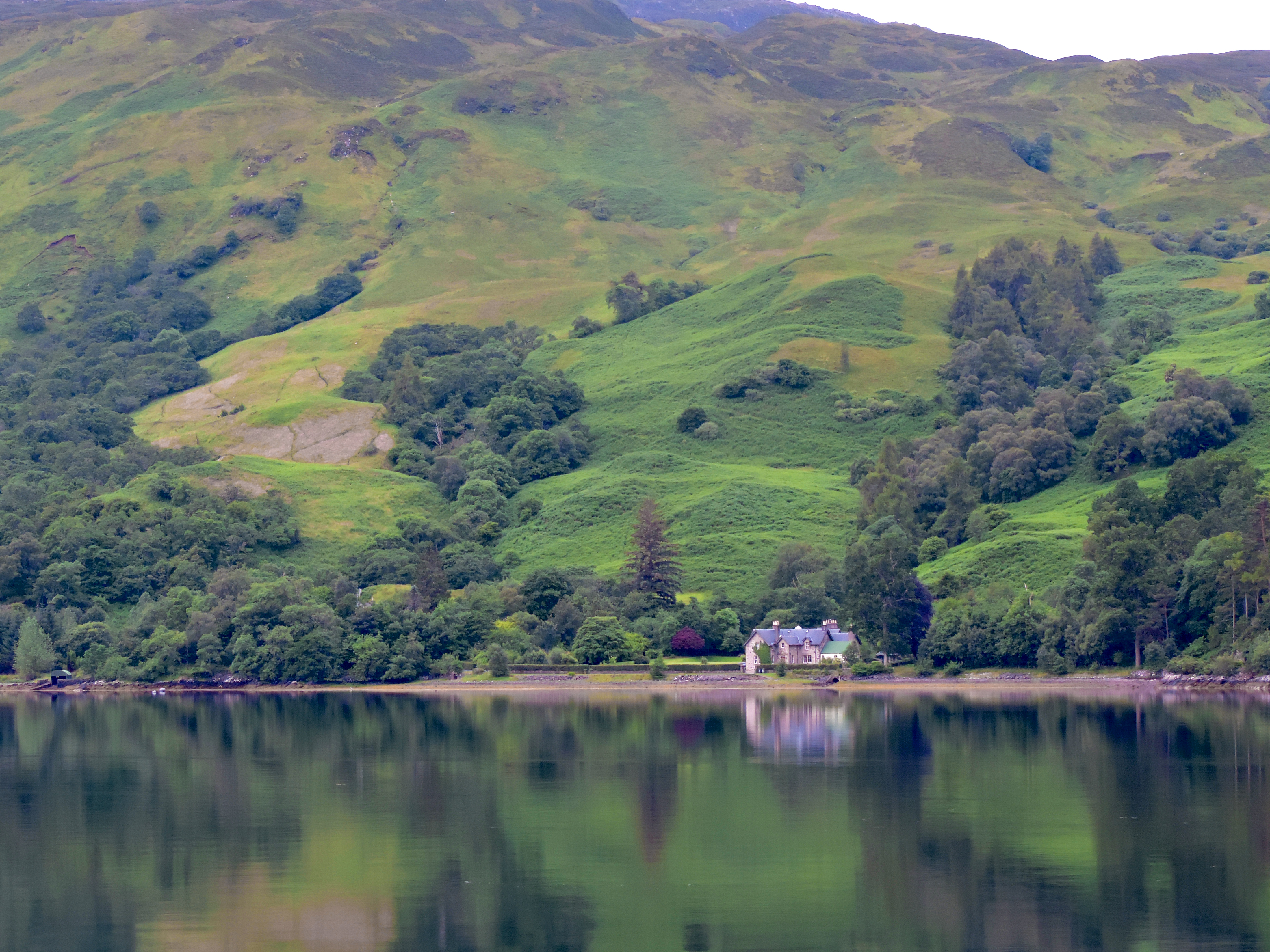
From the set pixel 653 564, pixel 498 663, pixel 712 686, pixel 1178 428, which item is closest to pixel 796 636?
pixel 712 686

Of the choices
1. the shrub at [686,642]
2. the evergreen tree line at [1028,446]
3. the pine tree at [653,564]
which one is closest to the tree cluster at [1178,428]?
the evergreen tree line at [1028,446]

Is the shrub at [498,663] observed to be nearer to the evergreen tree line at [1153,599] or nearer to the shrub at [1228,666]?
the evergreen tree line at [1153,599]

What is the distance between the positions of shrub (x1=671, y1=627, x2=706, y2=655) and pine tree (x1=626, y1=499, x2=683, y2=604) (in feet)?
20.0

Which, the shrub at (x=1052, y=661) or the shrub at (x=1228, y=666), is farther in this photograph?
the shrub at (x=1052, y=661)

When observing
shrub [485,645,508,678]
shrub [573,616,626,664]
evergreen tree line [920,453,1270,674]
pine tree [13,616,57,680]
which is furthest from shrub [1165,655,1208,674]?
pine tree [13,616,57,680]

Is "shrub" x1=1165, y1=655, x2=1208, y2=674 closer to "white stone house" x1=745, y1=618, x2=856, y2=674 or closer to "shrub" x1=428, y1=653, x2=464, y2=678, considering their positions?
"white stone house" x1=745, y1=618, x2=856, y2=674

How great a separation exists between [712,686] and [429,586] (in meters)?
32.7

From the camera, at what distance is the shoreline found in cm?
10350

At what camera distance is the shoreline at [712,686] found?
340ft

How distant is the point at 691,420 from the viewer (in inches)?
7756

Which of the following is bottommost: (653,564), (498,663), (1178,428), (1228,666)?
(498,663)

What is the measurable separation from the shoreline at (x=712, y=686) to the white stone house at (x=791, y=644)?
5.75m

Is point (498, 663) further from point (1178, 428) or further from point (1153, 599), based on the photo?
point (1178, 428)

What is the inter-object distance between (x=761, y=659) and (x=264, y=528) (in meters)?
60.9
